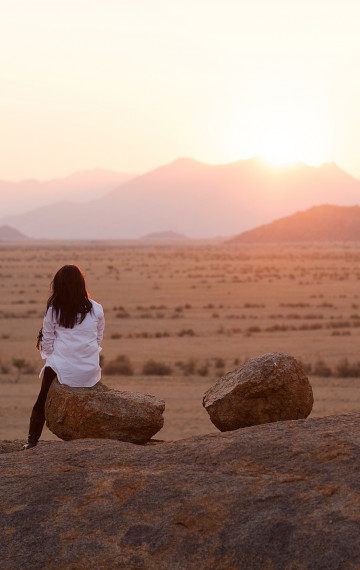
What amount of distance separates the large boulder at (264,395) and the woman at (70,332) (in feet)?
3.85

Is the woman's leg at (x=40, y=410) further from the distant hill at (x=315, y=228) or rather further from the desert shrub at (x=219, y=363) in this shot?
the distant hill at (x=315, y=228)

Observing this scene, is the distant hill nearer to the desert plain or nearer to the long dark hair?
the desert plain

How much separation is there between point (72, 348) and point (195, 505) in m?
2.40

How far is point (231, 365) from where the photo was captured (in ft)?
68.3

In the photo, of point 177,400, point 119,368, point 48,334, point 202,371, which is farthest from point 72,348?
point 119,368

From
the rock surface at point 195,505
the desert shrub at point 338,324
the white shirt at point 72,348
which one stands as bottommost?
the desert shrub at point 338,324

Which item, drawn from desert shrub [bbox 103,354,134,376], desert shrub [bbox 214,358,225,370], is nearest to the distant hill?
desert shrub [bbox 214,358,225,370]

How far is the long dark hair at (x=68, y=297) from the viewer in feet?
21.3

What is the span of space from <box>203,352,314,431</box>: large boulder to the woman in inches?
46.2

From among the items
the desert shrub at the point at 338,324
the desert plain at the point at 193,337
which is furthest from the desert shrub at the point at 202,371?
the desert shrub at the point at 338,324

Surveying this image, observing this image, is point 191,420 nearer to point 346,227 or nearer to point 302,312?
point 302,312

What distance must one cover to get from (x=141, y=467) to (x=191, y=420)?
32.6 feet

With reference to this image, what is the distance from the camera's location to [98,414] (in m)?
6.51

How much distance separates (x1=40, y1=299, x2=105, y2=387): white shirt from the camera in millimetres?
6547
